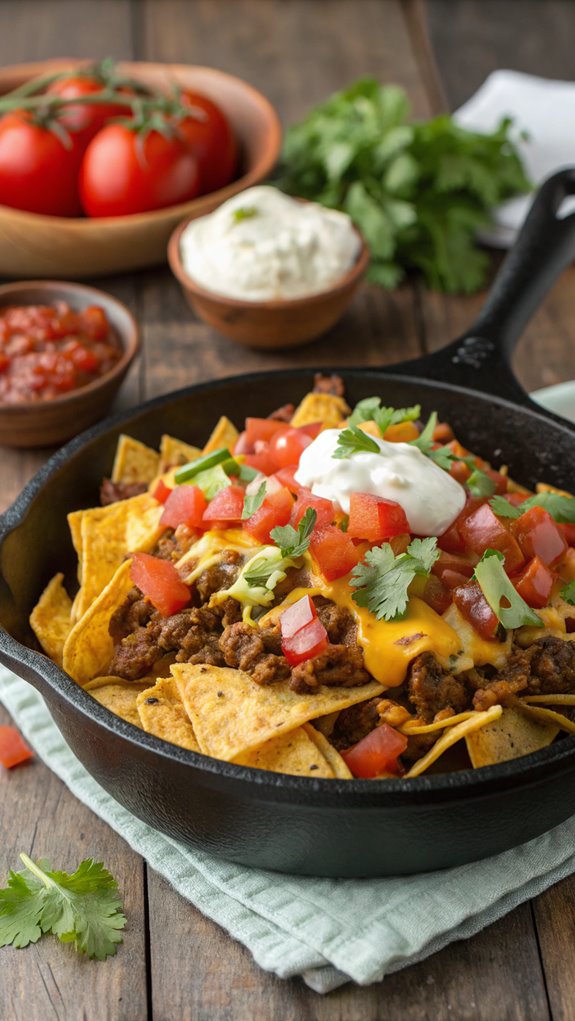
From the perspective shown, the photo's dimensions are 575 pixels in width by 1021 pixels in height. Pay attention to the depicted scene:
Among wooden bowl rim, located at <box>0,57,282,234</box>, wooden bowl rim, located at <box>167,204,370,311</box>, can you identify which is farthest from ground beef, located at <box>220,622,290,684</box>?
wooden bowl rim, located at <box>0,57,282,234</box>

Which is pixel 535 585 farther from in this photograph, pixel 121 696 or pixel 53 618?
pixel 53 618

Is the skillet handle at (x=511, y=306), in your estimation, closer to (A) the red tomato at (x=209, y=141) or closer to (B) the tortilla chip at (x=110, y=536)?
(B) the tortilla chip at (x=110, y=536)

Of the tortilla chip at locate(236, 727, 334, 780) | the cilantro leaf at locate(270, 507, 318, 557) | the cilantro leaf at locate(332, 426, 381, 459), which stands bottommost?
the tortilla chip at locate(236, 727, 334, 780)

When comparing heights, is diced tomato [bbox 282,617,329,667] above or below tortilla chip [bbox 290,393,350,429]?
above

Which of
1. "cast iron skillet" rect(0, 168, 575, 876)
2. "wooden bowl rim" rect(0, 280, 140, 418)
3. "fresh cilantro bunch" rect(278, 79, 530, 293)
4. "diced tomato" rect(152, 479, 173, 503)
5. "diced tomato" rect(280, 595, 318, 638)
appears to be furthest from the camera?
"fresh cilantro bunch" rect(278, 79, 530, 293)

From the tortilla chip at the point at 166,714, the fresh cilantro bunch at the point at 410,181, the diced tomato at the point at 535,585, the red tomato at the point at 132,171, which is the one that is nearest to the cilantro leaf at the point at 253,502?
the tortilla chip at the point at 166,714

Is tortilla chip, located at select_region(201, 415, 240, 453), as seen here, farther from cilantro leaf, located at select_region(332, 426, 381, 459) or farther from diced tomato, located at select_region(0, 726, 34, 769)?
diced tomato, located at select_region(0, 726, 34, 769)
